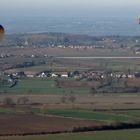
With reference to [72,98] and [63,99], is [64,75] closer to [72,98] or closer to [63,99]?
[72,98]

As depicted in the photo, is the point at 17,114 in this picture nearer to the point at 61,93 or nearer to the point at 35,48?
the point at 61,93

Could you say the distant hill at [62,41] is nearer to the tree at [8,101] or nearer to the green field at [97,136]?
the tree at [8,101]

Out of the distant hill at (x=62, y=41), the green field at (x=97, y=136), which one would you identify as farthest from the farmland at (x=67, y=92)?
the distant hill at (x=62, y=41)

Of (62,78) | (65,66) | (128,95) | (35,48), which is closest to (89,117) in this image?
(128,95)

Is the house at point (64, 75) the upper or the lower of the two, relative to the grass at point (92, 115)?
lower

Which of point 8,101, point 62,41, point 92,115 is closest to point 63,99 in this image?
point 8,101

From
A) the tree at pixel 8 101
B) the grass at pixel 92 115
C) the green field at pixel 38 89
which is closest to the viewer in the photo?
the grass at pixel 92 115

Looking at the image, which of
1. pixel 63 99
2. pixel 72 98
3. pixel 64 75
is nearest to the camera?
pixel 63 99
